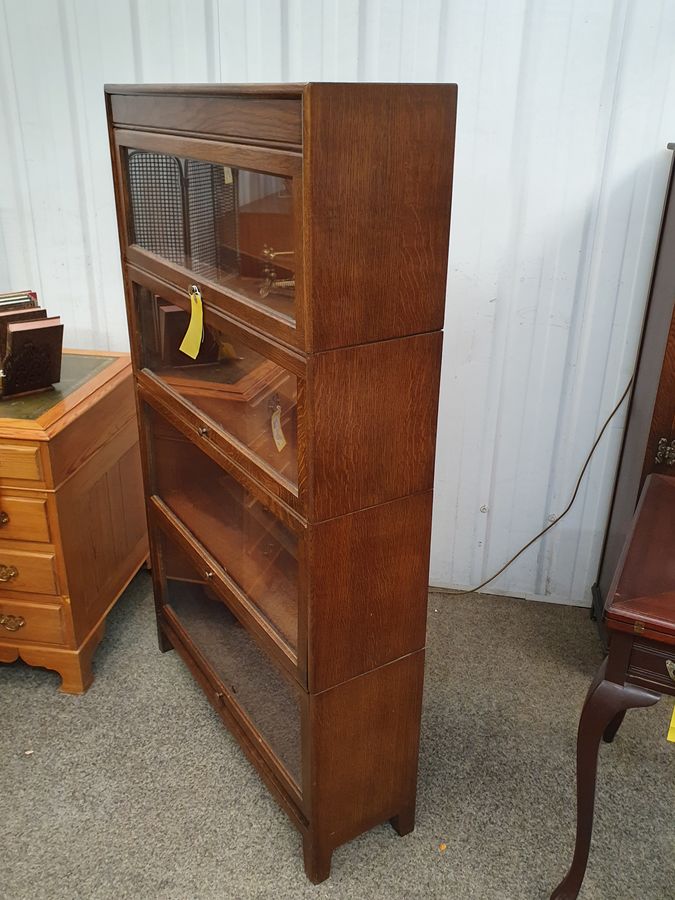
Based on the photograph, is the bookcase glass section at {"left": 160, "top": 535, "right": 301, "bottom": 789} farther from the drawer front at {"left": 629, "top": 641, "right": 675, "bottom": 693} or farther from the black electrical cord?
the black electrical cord

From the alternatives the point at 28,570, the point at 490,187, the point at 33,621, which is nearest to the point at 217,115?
the point at 490,187

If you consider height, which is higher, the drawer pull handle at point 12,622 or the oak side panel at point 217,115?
the oak side panel at point 217,115

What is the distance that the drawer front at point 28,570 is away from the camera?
2.06 m

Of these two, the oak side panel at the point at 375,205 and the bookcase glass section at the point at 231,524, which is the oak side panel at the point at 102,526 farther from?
the oak side panel at the point at 375,205

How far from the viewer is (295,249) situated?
120cm

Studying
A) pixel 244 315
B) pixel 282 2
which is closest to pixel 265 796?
pixel 244 315

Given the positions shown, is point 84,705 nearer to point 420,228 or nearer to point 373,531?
point 373,531

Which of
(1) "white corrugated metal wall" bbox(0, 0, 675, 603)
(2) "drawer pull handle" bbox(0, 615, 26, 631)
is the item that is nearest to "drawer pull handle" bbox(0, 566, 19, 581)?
(2) "drawer pull handle" bbox(0, 615, 26, 631)

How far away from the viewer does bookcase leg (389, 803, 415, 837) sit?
5.71ft

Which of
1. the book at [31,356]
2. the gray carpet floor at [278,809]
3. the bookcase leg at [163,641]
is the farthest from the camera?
the bookcase leg at [163,641]

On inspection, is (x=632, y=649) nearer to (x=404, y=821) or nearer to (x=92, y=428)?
(x=404, y=821)

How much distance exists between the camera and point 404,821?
175 cm

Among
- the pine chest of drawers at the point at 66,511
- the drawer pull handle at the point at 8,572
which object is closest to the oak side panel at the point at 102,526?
the pine chest of drawers at the point at 66,511

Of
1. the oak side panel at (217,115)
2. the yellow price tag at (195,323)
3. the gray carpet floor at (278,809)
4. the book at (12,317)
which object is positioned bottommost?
the gray carpet floor at (278,809)
